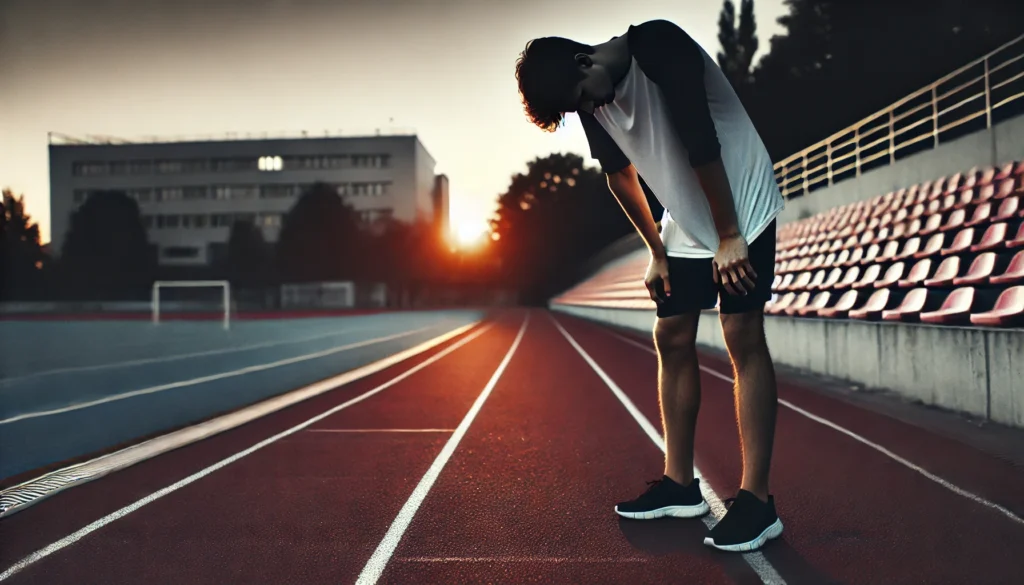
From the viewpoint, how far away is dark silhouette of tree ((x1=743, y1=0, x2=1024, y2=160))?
32.2m

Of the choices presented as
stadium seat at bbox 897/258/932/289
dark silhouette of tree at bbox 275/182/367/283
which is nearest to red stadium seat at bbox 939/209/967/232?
stadium seat at bbox 897/258/932/289

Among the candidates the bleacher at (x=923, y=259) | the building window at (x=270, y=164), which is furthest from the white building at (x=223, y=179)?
the bleacher at (x=923, y=259)

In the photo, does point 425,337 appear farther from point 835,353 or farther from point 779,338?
point 835,353

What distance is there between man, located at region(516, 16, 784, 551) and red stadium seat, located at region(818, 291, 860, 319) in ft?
23.7

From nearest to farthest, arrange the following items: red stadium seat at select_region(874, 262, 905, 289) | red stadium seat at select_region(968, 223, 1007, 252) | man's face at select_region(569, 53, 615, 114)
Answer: man's face at select_region(569, 53, 615, 114) → red stadium seat at select_region(968, 223, 1007, 252) → red stadium seat at select_region(874, 262, 905, 289)

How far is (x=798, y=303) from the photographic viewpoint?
11.6 meters

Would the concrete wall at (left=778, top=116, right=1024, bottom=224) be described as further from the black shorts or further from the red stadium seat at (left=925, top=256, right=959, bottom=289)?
the black shorts

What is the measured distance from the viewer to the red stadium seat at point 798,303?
11.3 meters

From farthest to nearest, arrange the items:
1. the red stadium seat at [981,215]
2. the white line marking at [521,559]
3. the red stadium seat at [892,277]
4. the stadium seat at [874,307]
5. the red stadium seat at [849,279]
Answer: the red stadium seat at [849,279] < the red stadium seat at [892,277] < the stadium seat at [874,307] < the red stadium seat at [981,215] < the white line marking at [521,559]

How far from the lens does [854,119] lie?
1409 inches

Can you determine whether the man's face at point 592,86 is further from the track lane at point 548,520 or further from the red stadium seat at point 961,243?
the red stadium seat at point 961,243

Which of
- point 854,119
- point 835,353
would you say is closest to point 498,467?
point 835,353

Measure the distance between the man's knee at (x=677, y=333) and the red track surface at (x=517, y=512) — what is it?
977mm

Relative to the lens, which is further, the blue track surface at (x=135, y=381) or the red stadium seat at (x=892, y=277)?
the red stadium seat at (x=892, y=277)
